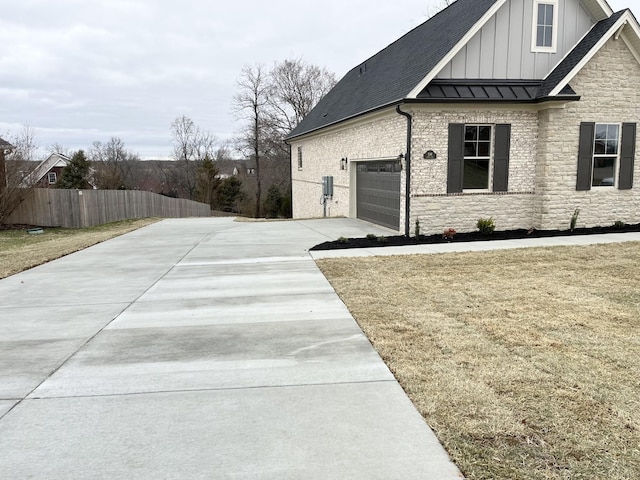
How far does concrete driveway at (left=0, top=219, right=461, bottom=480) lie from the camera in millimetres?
3098

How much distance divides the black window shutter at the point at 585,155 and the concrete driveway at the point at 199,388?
934cm

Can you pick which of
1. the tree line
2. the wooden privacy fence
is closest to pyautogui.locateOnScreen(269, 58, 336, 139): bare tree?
the tree line

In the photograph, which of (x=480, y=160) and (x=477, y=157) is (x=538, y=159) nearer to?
(x=480, y=160)

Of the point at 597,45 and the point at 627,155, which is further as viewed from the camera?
the point at 627,155

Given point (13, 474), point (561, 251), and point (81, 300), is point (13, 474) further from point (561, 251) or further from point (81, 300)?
point (561, 251)

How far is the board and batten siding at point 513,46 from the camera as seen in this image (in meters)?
13.1

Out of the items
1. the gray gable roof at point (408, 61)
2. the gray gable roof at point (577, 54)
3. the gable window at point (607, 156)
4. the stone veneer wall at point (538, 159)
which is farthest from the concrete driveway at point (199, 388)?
the gable window at point (607, 156)

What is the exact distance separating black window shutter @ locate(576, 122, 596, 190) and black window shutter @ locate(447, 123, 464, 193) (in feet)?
11.1

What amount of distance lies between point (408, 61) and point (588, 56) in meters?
5.31

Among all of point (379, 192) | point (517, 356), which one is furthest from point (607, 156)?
point (517, 356)

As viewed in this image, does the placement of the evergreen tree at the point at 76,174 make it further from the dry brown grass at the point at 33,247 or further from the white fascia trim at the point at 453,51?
the white fascia trim at the point at 453,51

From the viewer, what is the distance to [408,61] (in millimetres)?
15805

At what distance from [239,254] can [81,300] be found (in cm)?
418

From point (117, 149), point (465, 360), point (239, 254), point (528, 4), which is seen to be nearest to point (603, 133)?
point (528, 4)
